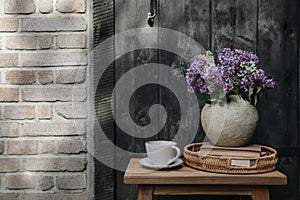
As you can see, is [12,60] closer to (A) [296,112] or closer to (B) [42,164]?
(B) [42,164]

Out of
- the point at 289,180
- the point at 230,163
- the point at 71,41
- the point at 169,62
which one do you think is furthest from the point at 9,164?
the point at 289,180

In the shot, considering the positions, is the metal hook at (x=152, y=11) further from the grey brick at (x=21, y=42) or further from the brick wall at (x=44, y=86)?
the grey brick at (x=21, y=42)

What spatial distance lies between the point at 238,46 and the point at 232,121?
0.43 m

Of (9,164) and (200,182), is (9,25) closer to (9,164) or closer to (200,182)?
(9,164)

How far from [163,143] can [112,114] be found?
30cm

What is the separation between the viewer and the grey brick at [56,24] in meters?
1.67

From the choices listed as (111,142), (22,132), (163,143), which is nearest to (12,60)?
(22,132)

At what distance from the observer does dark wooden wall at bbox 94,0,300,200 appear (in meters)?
1.72

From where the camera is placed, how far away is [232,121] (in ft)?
4.66

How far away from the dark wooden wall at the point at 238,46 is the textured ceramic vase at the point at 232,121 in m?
0.29

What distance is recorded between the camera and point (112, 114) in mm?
1730

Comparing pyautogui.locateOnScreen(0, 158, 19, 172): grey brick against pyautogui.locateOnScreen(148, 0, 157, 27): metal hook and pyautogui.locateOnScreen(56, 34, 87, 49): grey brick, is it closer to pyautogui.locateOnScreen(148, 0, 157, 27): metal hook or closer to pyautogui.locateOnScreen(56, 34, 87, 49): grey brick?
pyautogui.locateOnScreen(56, 34, 87, 49): grey brick

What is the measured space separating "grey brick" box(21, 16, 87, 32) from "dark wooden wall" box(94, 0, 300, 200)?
0.11 meters

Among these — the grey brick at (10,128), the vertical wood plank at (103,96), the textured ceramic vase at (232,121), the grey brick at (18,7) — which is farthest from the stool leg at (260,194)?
the grey brick at (18,7)
